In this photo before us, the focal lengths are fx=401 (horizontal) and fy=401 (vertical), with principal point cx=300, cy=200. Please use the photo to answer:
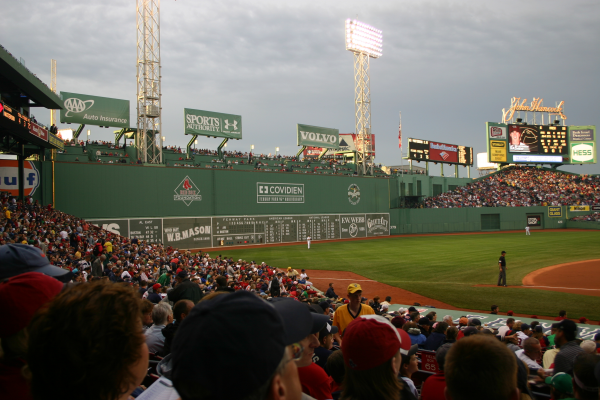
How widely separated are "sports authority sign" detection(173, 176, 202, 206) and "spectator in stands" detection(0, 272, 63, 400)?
34.9m

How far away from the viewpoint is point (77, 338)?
1462 mm

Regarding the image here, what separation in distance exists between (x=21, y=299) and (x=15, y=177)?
3064cm

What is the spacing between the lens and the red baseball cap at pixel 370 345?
2.17 meters

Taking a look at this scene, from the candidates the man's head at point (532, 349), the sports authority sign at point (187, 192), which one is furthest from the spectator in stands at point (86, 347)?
the sports authority sign at point (187, 192)

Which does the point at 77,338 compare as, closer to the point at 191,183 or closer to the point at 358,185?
the point at 191,183

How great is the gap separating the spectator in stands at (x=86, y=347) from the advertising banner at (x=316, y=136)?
48381 mm

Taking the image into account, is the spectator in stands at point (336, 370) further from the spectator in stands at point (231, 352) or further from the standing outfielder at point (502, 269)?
the standing outfielder at point (502, 269)

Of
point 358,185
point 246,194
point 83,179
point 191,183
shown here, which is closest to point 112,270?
point 83,179

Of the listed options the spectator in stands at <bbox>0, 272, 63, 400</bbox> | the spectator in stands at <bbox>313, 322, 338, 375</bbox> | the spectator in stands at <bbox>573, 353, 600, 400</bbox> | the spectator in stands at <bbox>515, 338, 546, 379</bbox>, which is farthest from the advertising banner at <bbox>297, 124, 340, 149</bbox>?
the spectator in stands at <bbox>0, 272, 63, 400</bbox>

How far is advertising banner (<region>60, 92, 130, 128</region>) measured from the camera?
114 ft

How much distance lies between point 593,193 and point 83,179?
63.9 metres

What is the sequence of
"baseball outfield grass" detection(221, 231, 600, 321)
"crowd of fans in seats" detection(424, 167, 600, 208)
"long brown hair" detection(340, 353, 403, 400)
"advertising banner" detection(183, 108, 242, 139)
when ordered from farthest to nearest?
1. "crowd of fans in seats" detection(424, 167, 600, 208)
2. "advertising banner" detection(183, 108, 242, 139)
3. "baseball outfield grass" detection(221, 231, 600, 321)
4. "long brown hair" detection(340, 353, 403, 400)

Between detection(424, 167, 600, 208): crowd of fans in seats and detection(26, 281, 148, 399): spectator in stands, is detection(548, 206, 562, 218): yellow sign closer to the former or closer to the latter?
detection(424, 167, 600, 208): crowd of fans in seats

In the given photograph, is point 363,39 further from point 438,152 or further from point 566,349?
point 566,349
